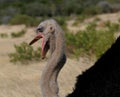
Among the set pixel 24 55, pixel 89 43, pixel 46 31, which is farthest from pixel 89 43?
pixel 46 31

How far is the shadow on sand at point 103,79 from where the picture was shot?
5.29m

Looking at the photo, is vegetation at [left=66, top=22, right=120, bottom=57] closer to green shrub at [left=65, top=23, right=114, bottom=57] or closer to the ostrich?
green shrub at [left=65, top=23, right=114, bottom=57]

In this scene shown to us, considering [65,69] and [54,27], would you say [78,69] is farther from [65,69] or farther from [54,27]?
[54,27]

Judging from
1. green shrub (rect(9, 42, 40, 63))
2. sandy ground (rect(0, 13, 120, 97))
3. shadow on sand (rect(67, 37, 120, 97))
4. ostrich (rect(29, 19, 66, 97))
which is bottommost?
green shrub (rect(9, 42, 40, 63))

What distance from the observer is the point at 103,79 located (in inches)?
215

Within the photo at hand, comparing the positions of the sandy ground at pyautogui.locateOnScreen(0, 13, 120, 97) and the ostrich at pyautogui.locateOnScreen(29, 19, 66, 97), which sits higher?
the ostrich at pyautogui.locateOnScreen(29, 19, 66, 97)

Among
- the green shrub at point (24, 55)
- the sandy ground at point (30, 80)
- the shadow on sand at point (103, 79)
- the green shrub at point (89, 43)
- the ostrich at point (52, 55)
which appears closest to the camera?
the ostrich at point (52, 55)

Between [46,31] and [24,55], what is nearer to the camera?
[46,31]

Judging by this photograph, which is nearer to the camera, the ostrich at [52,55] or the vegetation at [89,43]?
the ostrich at [52,55]

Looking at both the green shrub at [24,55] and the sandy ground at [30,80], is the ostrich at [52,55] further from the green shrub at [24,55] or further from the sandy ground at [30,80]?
the green shrub at [24,55]

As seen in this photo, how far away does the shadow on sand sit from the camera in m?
5.29

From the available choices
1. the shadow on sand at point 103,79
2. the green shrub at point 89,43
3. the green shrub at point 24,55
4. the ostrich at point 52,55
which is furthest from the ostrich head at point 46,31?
the green shrub at point 24,55

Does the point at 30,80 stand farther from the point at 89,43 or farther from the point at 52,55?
the point at 52,55

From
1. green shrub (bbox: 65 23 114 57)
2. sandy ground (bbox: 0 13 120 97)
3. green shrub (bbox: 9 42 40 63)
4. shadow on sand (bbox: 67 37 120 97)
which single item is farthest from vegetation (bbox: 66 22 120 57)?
shadow on sand (bbox: 67 37 120 97)
